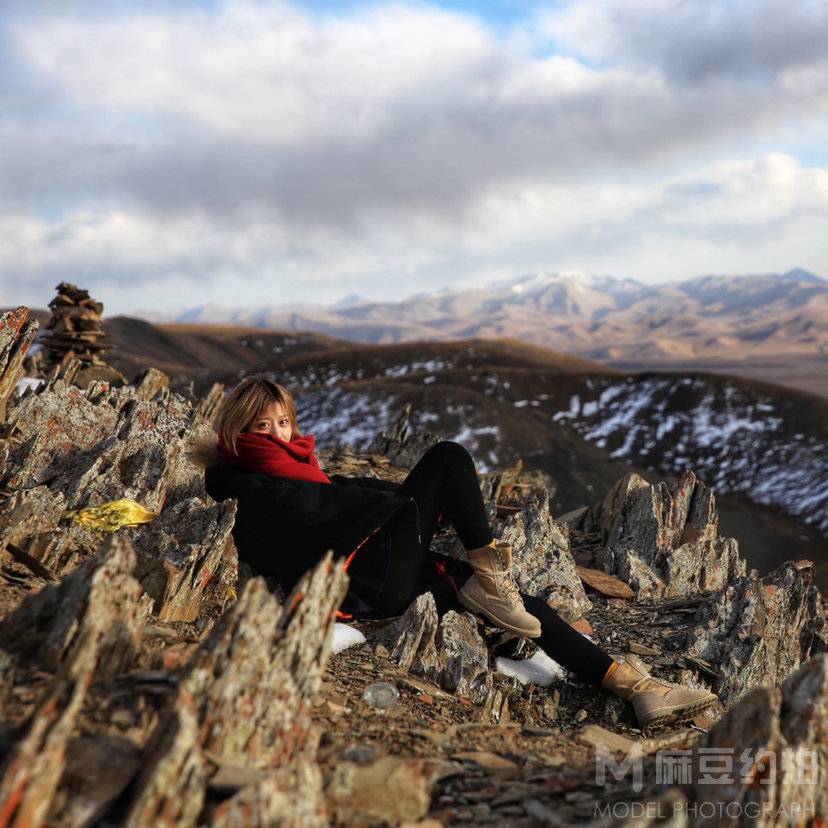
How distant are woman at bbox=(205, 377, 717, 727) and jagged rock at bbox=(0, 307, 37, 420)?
3.20 meters

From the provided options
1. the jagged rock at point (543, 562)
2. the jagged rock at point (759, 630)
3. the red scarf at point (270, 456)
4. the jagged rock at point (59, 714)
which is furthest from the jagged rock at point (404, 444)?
the jagged rock at point (59, 714)

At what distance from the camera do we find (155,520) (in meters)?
6.92

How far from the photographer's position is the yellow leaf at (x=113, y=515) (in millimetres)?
6430

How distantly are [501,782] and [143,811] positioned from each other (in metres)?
1.91

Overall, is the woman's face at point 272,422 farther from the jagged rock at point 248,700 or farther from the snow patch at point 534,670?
the snow patch at point 534,670

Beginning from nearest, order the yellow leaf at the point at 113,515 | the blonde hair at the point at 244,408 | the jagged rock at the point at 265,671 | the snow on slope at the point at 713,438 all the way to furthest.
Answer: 1. the jagged rock at the point at 265,671
2. the blonde hair at the point at 244,408
3. the yellow leaf at the point at 113,515
4. the snow on slope at the point at 713,438

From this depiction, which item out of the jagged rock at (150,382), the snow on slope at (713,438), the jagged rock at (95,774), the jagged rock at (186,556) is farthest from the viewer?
the snow on slope at (713,438)

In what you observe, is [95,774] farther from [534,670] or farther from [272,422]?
[534,670]

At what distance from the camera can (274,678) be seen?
3309 millimetres

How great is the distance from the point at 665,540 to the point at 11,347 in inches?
382

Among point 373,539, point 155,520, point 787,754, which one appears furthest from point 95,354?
point 787,754

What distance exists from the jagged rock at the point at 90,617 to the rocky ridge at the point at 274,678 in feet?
0.04

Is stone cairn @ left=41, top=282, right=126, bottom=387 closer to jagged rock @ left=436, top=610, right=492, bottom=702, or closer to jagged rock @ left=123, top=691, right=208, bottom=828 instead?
jagged rock @ left=436, top=610, right=492, bottom=702

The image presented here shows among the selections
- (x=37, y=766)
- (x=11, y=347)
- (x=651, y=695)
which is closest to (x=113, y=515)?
(x=11, y=347)
